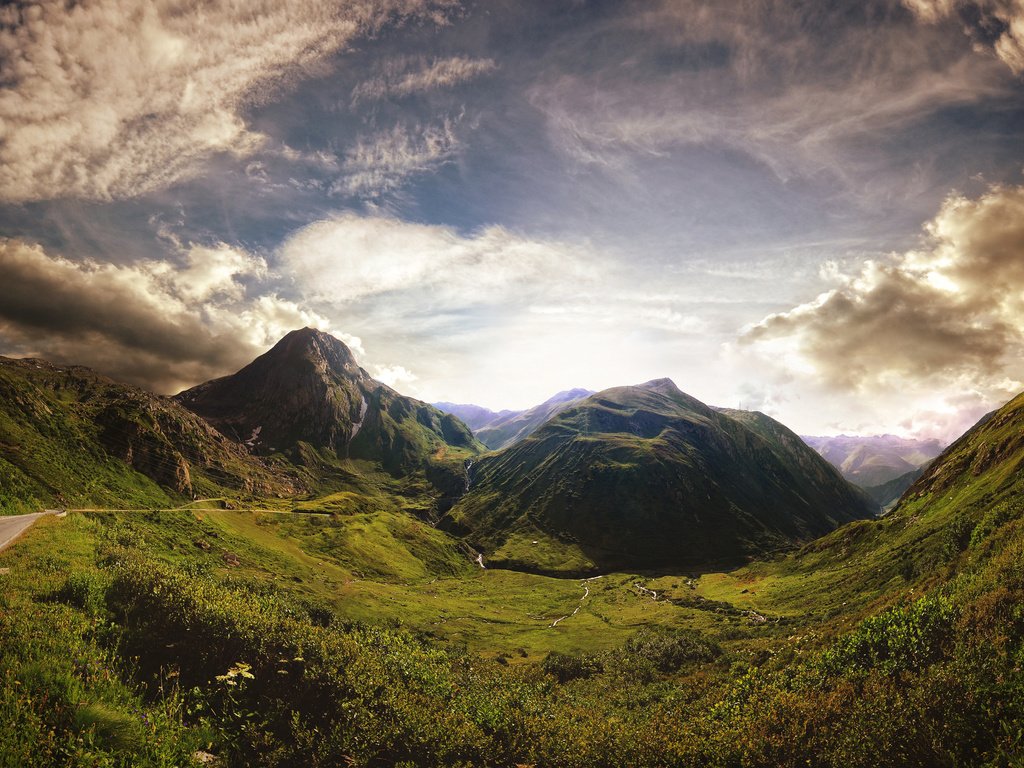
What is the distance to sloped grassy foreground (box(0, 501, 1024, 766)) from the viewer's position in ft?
49.2

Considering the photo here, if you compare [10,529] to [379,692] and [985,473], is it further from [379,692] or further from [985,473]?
[985,473]

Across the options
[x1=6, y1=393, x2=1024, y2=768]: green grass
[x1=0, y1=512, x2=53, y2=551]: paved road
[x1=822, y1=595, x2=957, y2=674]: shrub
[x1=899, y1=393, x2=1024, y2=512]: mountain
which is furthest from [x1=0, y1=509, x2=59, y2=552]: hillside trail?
[x1=899, y1=393, x2=1024, y2=512]: mountain

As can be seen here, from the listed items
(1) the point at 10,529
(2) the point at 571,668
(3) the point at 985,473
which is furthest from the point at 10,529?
(3) the point at 985,473

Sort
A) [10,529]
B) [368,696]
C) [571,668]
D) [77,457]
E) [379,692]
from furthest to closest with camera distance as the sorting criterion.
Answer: [77,457] → [571,668] → [10,529] → [379,692] → [368,696]

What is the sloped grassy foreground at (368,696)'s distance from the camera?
15.0m

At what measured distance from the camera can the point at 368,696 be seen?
2111cm

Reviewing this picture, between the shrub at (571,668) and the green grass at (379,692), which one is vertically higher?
the green grass at (379,692)

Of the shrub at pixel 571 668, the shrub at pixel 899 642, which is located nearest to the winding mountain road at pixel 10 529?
the shrub at pixel 899 642

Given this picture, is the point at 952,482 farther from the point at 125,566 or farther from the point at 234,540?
the point at 234,540

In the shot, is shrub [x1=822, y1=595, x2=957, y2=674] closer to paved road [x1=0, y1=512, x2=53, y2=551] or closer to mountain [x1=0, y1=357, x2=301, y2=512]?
paved road [x1=0, y1=512, x2=53, y2=551]

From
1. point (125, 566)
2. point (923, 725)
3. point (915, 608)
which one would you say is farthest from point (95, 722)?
point (915, 608)

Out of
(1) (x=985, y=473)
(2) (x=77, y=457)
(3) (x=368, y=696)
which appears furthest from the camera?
(2) (x=77, y=457)

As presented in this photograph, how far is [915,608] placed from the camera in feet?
78.3

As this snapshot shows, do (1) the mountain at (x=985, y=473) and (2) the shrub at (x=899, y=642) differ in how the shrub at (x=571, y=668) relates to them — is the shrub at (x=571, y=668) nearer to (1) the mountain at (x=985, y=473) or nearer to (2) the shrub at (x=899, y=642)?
(2) the shrub at (x=899, y=642)
